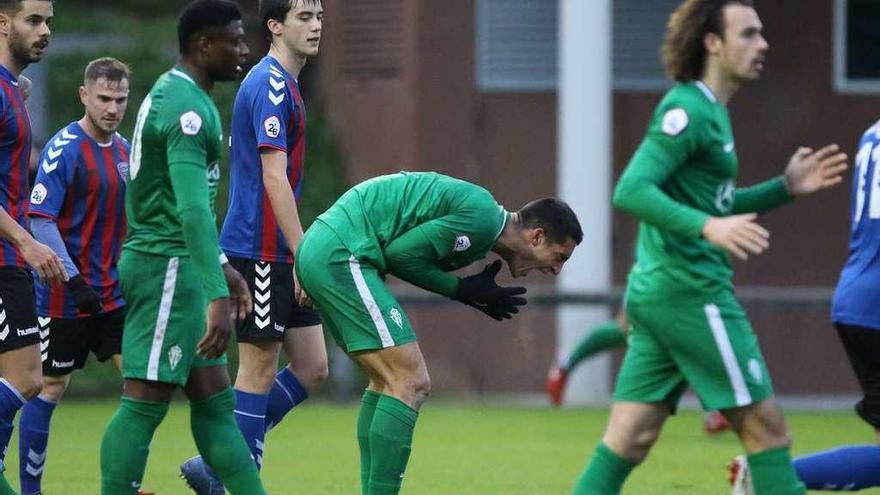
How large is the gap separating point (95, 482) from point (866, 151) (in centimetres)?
480

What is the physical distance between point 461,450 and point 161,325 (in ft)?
18.3

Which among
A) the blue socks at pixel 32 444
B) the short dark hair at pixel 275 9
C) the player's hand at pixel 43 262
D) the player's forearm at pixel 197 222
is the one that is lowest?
the blue socks at pixel 32 444

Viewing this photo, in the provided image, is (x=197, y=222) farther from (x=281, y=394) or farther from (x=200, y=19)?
(x=281, y=394)

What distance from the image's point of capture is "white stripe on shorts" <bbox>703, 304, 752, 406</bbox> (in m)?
5.96

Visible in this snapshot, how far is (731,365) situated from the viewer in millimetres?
5957

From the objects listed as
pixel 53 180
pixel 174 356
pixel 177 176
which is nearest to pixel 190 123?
pixel 177 176

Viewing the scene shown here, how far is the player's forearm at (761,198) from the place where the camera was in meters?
6.52

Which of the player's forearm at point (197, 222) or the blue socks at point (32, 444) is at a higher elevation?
the player's forearm at point (197, 222)

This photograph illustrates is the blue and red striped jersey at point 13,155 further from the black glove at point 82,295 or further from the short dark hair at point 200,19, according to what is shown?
the short dark hair at point 200,19

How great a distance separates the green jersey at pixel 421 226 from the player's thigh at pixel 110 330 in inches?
73.1

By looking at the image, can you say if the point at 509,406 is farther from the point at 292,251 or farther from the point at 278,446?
the point at 292,251

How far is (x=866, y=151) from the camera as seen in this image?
723 cm

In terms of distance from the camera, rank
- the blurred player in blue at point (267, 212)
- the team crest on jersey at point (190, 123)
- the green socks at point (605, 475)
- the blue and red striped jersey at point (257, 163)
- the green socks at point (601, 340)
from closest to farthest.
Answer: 1. the green socks at point (605, 475)
2. the team crest on jersey at point (190, 123)
3. the blurred player in blue at point (267, 212)
4. the blue and red striped jersey at point (257, 163)
5. the green socks at point (601, 340)

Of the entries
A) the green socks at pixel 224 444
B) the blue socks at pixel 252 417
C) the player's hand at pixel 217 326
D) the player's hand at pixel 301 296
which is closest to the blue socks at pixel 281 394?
the blue socks at pixel 252 417
